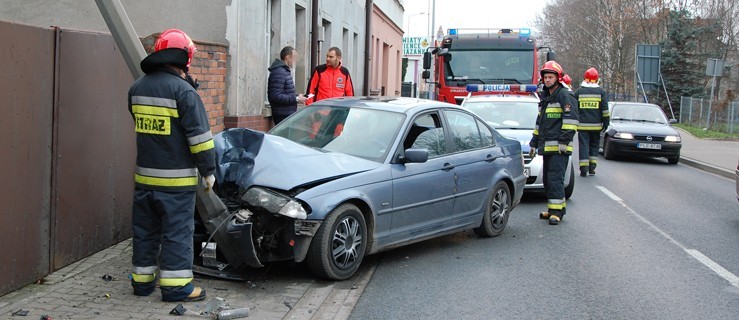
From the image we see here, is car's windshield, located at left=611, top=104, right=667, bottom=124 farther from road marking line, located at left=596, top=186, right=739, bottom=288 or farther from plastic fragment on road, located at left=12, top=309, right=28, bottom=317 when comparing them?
plastic fragment on road, located at left=12, top=309, right=28, bottom=317

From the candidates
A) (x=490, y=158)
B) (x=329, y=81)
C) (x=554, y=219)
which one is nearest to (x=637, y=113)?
(x=329, y=81)

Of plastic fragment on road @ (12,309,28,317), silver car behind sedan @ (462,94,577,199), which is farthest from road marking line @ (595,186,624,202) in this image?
plastic fragment on road @ (12,309,28,317)

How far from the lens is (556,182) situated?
9594 mm

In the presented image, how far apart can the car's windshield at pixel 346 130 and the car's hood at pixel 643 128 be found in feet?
43.5

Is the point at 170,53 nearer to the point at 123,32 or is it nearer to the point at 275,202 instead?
the point at 123,32

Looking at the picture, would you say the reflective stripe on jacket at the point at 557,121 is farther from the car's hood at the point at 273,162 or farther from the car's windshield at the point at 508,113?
the car's hood at the point at 273,162

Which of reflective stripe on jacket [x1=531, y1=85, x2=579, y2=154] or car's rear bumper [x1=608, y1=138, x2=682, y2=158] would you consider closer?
reflective stripe on jacket [x1=531, y1=85, x2=579, y2=154]

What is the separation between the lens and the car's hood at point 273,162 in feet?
20.2

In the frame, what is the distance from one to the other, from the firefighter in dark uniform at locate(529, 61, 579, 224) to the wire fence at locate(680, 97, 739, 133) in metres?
23.5

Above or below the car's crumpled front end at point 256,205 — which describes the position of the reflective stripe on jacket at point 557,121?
above

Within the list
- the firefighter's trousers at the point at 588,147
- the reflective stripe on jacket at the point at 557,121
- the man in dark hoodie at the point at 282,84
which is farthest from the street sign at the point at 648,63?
the man in dark hoodie at the point at 282,84

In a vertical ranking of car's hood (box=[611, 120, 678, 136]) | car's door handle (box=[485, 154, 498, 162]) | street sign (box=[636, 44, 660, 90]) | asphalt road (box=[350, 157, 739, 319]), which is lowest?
asphalt road (box=[350, 157, 739, 319])

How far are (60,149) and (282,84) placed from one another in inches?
192

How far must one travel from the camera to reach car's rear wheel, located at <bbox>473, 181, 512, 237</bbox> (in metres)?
8.41
